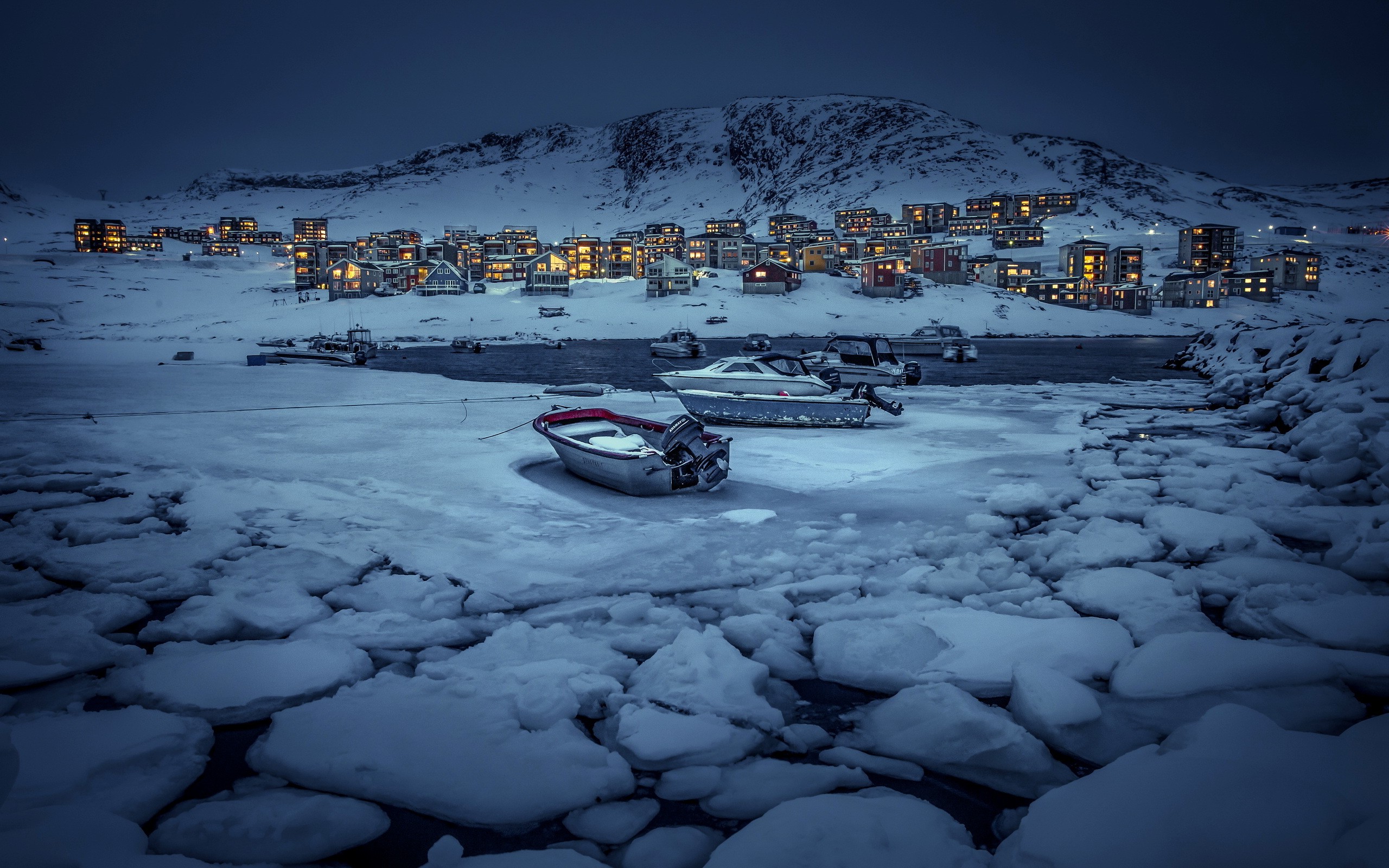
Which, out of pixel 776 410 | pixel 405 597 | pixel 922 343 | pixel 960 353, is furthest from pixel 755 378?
pixel 922 343

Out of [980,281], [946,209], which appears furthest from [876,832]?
[946,209]

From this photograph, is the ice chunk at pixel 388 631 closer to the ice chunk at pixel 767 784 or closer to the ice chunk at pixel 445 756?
the ice chunk at pixel 445 756

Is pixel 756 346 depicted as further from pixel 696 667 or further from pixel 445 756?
pixel 445 756

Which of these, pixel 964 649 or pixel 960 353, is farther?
pixel 960 353

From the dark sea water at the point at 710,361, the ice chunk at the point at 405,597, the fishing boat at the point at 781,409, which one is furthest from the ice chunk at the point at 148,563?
the dark sea water at the point at 710,361

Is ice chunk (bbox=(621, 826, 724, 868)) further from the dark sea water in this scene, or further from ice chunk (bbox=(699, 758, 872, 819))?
the dark sea water

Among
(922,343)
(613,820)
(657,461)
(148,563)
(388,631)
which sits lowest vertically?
(613,820)

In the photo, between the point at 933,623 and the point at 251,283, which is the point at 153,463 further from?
the point at 251,283

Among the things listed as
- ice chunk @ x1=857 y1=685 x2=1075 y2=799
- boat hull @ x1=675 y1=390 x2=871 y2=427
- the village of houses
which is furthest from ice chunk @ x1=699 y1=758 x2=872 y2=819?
the village of houses
